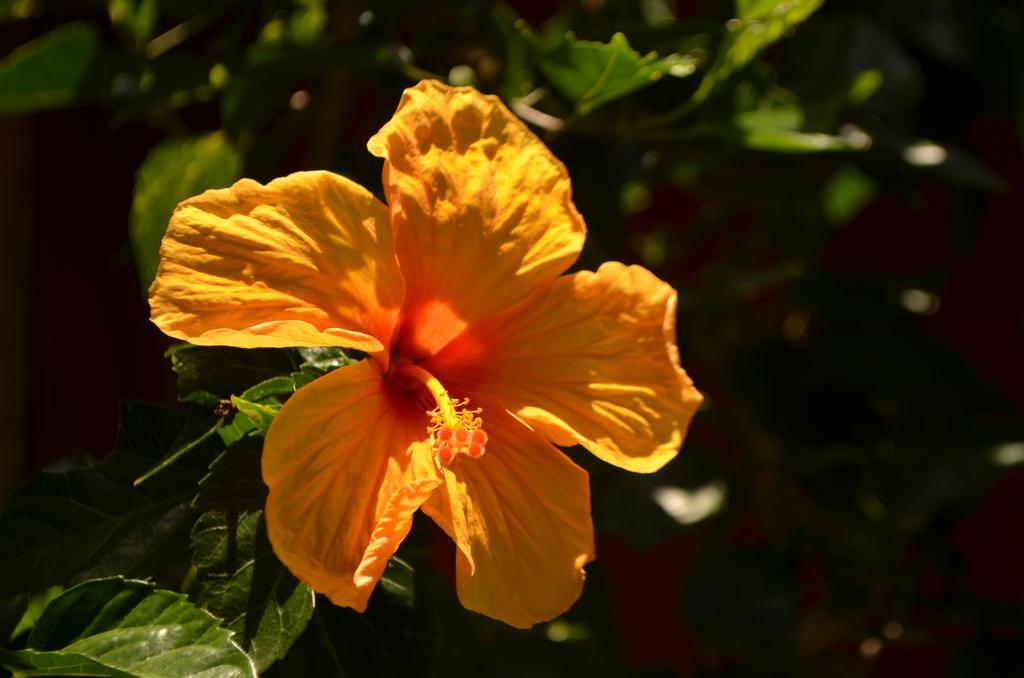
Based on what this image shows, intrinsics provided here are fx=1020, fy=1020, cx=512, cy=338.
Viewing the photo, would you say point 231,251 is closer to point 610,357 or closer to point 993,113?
point 610,357

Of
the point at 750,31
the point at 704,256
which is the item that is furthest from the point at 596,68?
the point at 704,256

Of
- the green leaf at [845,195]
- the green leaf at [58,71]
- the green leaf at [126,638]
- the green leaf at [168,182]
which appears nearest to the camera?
the green leaf at [126,638]

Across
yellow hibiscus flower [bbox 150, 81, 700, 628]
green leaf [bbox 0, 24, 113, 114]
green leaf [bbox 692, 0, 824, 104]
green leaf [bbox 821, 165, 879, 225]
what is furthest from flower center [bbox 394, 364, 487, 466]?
green leaf [bbox 821, 165, 879, 225]

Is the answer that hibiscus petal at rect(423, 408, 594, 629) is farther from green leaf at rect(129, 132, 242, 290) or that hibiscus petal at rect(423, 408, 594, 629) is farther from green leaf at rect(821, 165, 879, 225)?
green leaf at rect(821, 165, 879, 225)

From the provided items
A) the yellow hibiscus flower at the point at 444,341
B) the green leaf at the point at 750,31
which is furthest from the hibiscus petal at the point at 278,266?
the green leaf at the point at 750,31

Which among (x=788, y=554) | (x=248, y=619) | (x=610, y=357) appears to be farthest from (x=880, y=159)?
(x=248, y=619)

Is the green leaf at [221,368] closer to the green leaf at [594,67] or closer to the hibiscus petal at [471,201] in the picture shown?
the hibiscus petal at [471,201]

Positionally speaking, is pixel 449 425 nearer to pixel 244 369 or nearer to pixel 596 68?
pixel 244 369
